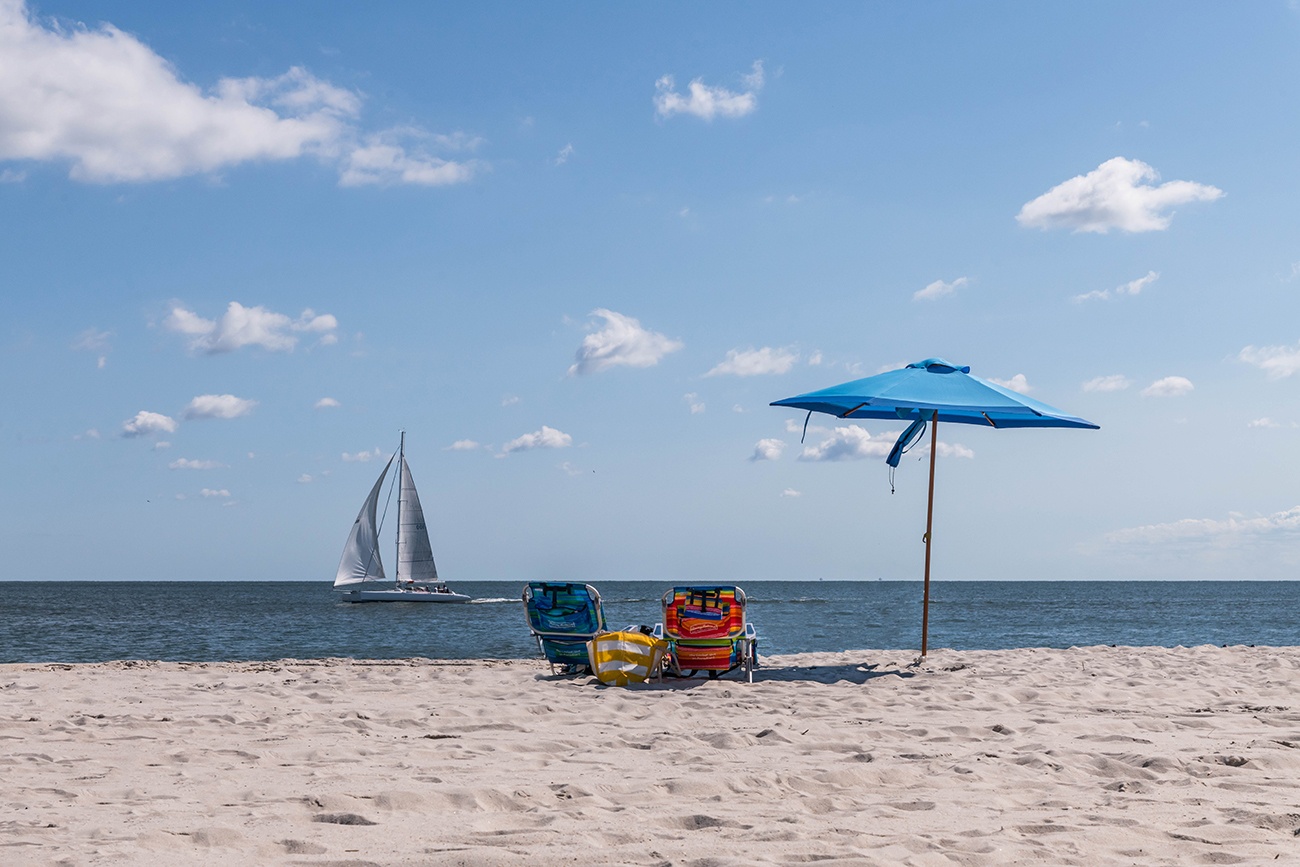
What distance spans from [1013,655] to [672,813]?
8.15 m

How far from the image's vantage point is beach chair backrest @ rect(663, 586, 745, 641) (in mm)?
8727

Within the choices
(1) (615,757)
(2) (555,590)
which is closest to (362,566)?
(2) (555,590)

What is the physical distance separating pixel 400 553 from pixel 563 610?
121 feet

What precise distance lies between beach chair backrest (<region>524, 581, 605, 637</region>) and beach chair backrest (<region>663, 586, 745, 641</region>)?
31.5 inches

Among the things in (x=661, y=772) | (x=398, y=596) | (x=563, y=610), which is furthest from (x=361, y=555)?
(x=661, y=772)

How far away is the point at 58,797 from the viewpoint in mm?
4285

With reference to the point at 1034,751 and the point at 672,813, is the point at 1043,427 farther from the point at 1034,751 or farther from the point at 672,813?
the point at 672,813

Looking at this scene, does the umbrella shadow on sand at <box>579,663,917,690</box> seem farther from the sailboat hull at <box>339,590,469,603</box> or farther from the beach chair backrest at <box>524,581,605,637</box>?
the sailboat hull at <box>339,590,469,603</box>

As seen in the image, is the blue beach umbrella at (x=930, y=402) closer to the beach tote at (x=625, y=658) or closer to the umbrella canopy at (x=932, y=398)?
the umbrella canopy at (x=932, y=398)

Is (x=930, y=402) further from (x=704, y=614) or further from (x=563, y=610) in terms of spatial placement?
(x=563, y=610)

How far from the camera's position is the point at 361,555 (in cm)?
4606

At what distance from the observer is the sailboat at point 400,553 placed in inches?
1762

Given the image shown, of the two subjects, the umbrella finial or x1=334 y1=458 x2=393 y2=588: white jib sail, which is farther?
x1=334 y1=458 x2=393 y2=588: white jib sail

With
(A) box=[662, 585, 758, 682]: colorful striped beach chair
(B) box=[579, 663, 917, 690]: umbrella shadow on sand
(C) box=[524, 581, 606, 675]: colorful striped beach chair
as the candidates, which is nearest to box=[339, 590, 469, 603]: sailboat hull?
(C) box=[524, 581, 606, 675]: colorful striped beach chair
